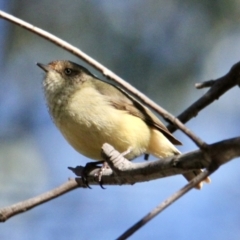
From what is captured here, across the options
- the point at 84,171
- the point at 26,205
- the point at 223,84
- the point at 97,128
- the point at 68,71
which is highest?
the point at 68,71

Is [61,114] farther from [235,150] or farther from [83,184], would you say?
[235,150]

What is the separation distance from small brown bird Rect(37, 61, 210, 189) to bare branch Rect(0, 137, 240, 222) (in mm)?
690

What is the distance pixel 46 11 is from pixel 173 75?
1.19 meters

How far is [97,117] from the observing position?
3455 millimetres

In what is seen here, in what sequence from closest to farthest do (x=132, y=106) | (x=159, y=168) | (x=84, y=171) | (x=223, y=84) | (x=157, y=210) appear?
(x=157, y=210)
(x=159, y=168)
(x=223, y=84)
(x=84, y=171)
(x=132, y=106)

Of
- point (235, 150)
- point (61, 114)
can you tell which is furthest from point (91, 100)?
point (235, 150)

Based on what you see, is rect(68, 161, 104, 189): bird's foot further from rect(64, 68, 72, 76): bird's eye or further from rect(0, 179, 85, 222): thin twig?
rect(64, 68, 72, 76): bird's eye

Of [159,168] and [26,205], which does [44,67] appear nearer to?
[26,205]

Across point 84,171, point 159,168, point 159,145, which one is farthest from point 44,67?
point 159,168

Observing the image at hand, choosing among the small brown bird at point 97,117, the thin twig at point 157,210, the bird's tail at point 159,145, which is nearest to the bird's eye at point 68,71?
the small brown bird at point 97,117

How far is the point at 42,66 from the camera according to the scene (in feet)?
12.9

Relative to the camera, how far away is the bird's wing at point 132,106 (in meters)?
3.66

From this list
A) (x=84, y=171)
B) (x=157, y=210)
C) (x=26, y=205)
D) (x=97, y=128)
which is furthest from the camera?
(x=97, y=128)

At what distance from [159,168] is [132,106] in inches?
73.2
